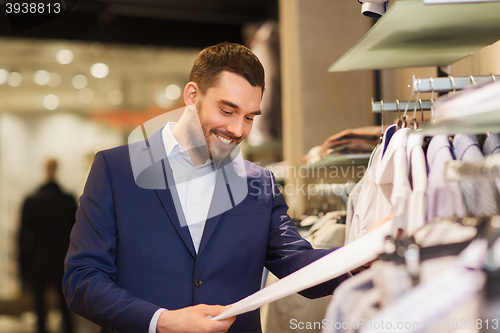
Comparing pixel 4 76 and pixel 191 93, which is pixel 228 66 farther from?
pixel 4 76

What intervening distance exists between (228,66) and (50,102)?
3.54 metres

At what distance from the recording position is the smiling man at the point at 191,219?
120cm

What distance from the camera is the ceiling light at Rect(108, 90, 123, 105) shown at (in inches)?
172

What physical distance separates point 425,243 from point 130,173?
925 mm

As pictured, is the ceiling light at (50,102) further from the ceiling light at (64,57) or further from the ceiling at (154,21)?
the ceiling at (154,21)

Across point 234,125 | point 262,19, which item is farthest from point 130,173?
point 262,19

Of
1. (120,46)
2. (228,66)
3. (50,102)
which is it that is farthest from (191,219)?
(50,102)

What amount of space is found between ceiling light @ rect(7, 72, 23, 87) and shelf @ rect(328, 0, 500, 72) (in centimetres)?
376

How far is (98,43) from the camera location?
415 centimetres

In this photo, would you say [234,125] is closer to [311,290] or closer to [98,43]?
[311,290]

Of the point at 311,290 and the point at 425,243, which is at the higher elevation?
the point at 425,243

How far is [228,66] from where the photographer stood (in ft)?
4.50

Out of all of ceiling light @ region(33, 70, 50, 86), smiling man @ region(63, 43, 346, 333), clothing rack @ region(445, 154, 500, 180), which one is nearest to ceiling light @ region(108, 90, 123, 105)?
ceiling light @ region(33, 70, 50, 86)

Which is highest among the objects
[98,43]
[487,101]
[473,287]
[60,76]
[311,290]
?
[98,43]
